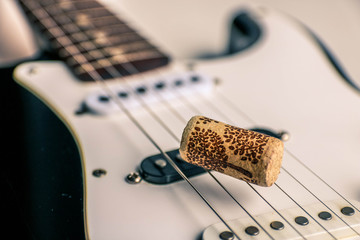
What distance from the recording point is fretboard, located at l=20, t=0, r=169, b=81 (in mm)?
816

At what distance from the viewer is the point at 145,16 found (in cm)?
144

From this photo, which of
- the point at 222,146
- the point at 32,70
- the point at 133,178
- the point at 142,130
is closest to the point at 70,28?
the point at 32,70

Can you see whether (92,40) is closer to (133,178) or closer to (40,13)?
(40,13)

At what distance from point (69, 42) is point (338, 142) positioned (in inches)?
21.4

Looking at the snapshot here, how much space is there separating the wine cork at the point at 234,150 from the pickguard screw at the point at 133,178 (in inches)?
4.1

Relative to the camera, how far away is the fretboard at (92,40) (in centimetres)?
82

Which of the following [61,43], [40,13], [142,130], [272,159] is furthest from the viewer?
[40,13]

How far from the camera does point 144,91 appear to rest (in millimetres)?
737

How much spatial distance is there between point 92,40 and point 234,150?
1.78 ft

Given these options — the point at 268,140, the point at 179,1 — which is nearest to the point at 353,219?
the point at 268,140

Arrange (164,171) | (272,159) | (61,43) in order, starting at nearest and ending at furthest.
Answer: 1. (272,159)
2. (164,171)
3. (61,43)

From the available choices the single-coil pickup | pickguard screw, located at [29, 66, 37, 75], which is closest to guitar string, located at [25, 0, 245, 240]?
the single-coil pickup

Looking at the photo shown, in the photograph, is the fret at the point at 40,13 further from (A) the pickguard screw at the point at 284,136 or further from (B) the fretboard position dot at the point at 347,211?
(B) the fretboard position dot at the point at 347,211

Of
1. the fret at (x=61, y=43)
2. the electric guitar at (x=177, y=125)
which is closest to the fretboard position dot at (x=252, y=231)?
the electric guitar at (x=177, y=125)
